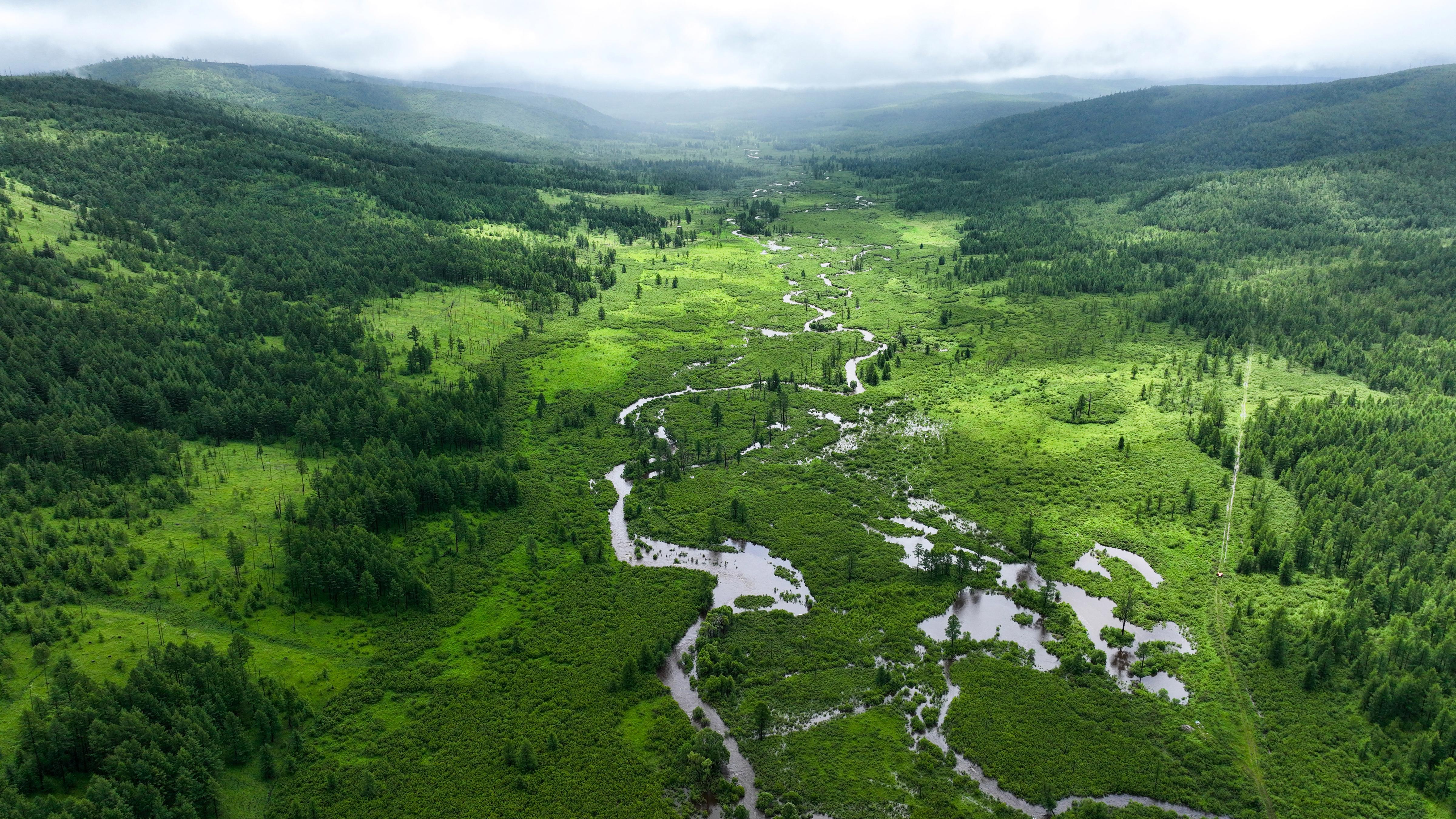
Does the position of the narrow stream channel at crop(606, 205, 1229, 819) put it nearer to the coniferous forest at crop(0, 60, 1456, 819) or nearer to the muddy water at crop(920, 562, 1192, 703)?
the muddy water at crop(920, 562, 1192, 703)

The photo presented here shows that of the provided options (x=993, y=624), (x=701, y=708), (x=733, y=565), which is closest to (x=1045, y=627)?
(x=993, y=624)

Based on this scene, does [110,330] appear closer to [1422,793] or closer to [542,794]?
[542,794]

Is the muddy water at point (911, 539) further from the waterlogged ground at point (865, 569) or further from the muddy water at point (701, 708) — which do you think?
the muddy water at point (701, 708)

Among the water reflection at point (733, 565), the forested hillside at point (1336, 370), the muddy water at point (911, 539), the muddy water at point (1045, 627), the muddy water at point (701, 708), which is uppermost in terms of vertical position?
the forested hillside at point (1336, 370)

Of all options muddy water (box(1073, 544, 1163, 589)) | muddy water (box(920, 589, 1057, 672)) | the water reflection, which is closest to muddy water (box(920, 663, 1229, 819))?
muddy water (box(920, 589, 1057, 672))

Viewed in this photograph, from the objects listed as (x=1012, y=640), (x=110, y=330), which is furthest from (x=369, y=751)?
(x=110, y=330)

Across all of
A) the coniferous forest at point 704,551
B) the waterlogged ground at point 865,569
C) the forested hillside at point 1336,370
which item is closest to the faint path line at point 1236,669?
the coniferous forest at point 704,551

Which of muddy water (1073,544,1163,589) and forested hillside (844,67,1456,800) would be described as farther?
muddy water (1073,544,1163,589)

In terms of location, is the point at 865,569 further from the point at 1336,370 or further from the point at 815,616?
the point at 1336,370
